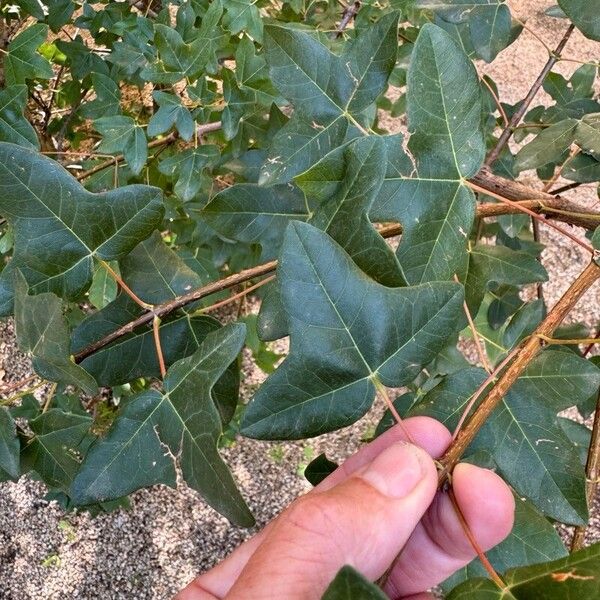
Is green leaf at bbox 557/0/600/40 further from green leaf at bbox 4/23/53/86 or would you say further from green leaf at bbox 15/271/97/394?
green leaf at bbox 4/23/53/86

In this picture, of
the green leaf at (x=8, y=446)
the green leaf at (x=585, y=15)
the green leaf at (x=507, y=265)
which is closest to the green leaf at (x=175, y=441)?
the green leaf at (x=8, y=446)

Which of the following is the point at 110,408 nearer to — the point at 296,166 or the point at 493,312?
the point at 493,312

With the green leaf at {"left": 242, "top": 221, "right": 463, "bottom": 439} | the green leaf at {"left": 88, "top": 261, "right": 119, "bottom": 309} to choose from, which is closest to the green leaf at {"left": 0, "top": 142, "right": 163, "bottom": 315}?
the green leaf at {"left": 242, "top": 221, "right": 463, "bottom": 439}

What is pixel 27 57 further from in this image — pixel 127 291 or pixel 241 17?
pixel 127 291

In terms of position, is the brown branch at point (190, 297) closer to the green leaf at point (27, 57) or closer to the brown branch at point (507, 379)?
the brown branch at point (507, 379)

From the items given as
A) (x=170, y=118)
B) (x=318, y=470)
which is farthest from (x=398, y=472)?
(x=170, y=118)
